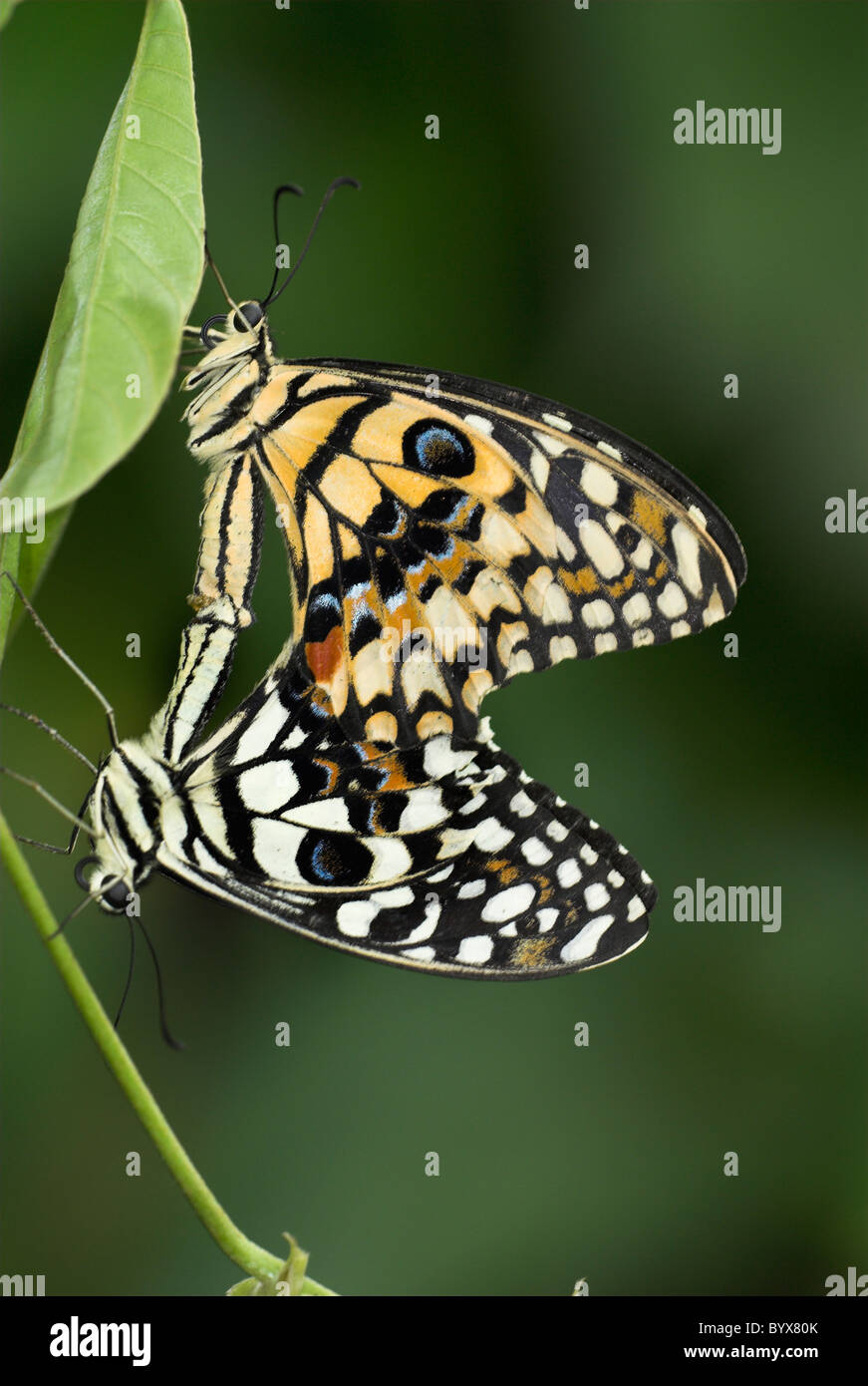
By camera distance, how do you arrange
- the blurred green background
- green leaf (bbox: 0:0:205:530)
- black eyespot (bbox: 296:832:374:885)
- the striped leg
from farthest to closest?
the blurred green background
black eyespot (bbox: 296:832:374:885)
the striped leg
green leaf (bbox: 0:0:205:530)

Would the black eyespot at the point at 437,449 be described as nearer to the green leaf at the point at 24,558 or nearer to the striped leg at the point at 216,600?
the striped leg at the point at 216,600

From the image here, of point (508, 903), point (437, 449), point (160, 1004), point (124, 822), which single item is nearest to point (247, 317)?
point (437, 449)

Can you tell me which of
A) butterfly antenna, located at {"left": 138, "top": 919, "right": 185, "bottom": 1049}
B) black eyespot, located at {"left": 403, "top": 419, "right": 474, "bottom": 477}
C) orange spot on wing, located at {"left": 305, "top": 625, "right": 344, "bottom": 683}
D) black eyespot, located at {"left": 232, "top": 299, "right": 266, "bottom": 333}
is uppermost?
black eyespot, located at {"left": 232, "top": 299, "right": 266, "bottom": 333}

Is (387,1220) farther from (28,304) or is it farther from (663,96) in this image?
(663,96)

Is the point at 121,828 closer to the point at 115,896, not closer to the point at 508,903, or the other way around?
the point at 115,896

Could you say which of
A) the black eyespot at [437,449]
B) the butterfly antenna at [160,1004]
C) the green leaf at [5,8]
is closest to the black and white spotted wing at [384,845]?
the butterfly antenna at [160,1004]

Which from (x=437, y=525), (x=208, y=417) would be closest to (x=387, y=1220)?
(x=437, y=525)

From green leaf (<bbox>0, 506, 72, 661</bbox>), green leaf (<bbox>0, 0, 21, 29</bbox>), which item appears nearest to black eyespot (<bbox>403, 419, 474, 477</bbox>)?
green leaf (<bbox>0, 506, 72, 661</bbox>)

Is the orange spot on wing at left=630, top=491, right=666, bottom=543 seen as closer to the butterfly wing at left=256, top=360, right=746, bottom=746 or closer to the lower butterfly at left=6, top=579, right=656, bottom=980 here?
the butterfly wing at left=256, top=360, right=746, bottom=746
